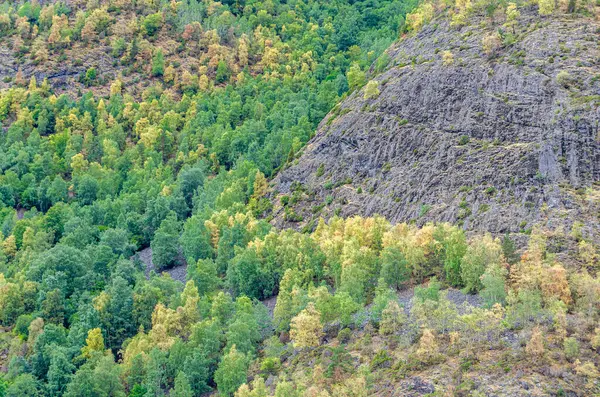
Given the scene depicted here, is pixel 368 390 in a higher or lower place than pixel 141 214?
higher

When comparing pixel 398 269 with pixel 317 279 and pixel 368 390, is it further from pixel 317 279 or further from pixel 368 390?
pixel 368 390

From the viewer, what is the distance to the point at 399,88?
16812cm

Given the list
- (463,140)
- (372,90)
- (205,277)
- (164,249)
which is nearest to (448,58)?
(372,90)

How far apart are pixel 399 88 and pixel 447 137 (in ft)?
61.2

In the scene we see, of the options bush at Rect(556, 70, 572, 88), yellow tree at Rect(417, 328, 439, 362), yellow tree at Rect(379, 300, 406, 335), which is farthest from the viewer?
bush at Rect(556, 70, 572, 88)

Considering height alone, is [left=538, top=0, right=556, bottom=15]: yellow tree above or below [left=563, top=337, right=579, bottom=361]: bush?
above

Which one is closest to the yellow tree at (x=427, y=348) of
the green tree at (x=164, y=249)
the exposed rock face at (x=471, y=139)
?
the exposed rock face at (x=471, y=139)

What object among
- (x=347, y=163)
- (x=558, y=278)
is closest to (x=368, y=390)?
(x=558, y=278)

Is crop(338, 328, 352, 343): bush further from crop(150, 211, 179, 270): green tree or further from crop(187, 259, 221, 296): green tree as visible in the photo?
crop(150, 211, 179, 270): green tree

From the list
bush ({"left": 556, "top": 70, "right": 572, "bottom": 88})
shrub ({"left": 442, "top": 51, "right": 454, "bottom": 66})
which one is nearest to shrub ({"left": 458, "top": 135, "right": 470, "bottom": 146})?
bush ({"left": 556, "top": 70, "right": 572, "bottom": 88})

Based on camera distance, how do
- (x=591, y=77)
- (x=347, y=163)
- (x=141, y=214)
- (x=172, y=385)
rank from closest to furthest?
1. (x=172, y=385)
2. (x=591, y=77)
3. (x=347, y=163)
4. (x=141, y=214)

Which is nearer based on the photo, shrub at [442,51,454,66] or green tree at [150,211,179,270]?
green tree at [150,211,179,270]

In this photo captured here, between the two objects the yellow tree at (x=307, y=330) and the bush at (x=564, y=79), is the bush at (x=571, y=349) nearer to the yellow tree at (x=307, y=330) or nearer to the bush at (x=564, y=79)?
the yellow tree at (x=307, y=330)

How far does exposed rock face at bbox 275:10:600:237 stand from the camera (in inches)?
5399
